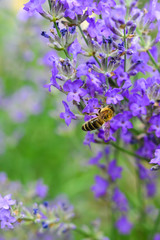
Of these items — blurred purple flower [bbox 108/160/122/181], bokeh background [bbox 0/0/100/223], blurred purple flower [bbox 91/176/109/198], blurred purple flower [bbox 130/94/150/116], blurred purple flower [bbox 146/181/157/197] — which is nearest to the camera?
blurred purple flower [bbox 130/94/150/116]

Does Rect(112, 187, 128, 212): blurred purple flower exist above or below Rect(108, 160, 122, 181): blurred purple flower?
below

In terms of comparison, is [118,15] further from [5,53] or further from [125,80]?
[5,53]

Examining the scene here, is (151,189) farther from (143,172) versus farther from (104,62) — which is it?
(104,62)

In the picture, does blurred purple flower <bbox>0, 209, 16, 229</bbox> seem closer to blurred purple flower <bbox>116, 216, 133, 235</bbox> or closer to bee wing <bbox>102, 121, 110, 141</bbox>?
bee wing <bbox>102, 121, 110, 141</bbox>

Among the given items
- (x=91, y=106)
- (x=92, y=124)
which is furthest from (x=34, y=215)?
(x=91, y=106)

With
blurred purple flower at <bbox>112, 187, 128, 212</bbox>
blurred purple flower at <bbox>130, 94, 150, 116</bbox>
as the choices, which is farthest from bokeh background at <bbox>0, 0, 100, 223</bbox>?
blurred purple flower at <bbox>130, 94, 150, 116</bbox>
